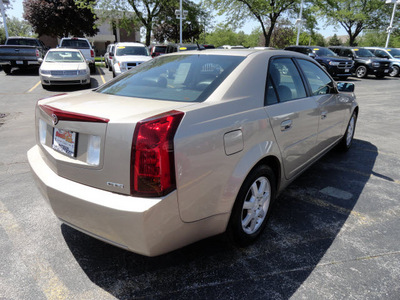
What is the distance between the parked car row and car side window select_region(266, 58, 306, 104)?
14161mm

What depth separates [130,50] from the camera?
1471 centimetres

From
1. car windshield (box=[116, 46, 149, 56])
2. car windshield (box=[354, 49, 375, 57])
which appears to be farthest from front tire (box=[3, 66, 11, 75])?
car windshield (box=[354, 49, 375, 57])

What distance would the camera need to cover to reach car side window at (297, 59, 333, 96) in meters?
3.52

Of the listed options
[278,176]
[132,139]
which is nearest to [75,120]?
[132,139]

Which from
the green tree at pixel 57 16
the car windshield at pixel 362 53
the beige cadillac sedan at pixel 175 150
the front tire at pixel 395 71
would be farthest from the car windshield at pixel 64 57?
the green tree at pixel 57 16

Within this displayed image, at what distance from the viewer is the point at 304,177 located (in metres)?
4.19

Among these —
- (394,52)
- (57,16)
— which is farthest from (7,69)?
(394,52)

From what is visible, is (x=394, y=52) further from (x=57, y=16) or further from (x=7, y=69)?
(x=57, y=16)

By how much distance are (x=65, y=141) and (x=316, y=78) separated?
3000 millimetres

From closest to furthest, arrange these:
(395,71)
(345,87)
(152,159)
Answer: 1. (152,159)
2. (345,87)
3. (395,71)

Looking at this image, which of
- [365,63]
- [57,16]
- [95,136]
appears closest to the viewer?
[95,136]

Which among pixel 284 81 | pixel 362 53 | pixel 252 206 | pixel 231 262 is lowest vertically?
pixel 231 262

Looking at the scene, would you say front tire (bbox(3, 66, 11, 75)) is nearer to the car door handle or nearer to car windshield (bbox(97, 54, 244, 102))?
car windshield (bbox(97, 54, 244, 102))

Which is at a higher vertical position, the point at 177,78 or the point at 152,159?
the point at 177,78
